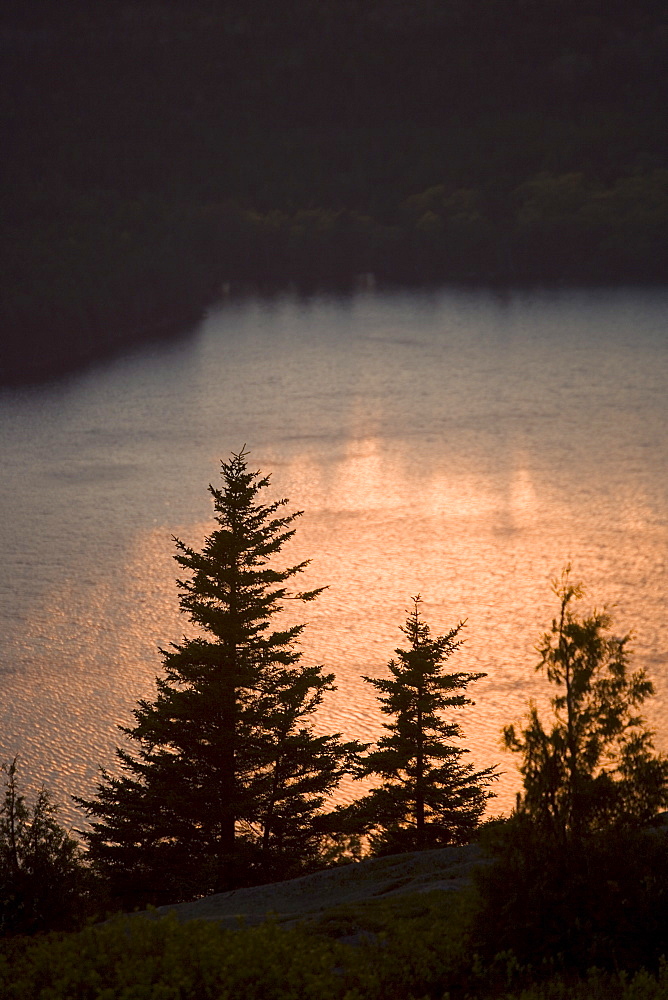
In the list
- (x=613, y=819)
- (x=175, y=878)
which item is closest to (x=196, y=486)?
(x=175, y=878)

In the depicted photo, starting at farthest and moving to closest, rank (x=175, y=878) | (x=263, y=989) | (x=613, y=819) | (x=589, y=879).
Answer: (x=175, y=878)
(x=613, y=819)
(x=589, y=879)
(x=263, y=989)

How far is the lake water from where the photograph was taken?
6612cm

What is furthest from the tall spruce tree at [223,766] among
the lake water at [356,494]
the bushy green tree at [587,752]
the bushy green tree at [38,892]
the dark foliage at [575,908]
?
the dark foliage at [575,908]

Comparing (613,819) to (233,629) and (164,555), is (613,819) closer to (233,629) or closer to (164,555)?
(233,629)

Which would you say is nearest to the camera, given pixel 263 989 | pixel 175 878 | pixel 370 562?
pixel 263 989

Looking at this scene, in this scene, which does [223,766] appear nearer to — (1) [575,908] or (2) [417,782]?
(2) [417,782]

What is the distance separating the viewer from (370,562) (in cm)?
8388

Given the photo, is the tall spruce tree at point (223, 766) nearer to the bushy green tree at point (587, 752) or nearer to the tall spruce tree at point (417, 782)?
the tall spruce tree at point (417, 782)

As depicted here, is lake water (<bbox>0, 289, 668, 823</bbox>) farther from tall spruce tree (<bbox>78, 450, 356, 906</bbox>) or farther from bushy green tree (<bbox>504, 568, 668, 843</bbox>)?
bushy green tree (<bbox>504, 568, 668, 843</bbox>)

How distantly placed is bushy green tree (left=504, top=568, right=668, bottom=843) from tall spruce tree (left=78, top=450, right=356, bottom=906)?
16.0 metres

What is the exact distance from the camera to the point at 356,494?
99.9m

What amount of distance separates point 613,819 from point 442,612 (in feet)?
176

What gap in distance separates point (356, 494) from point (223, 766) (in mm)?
62028

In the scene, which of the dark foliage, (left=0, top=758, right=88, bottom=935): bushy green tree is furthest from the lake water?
the dark foliage
